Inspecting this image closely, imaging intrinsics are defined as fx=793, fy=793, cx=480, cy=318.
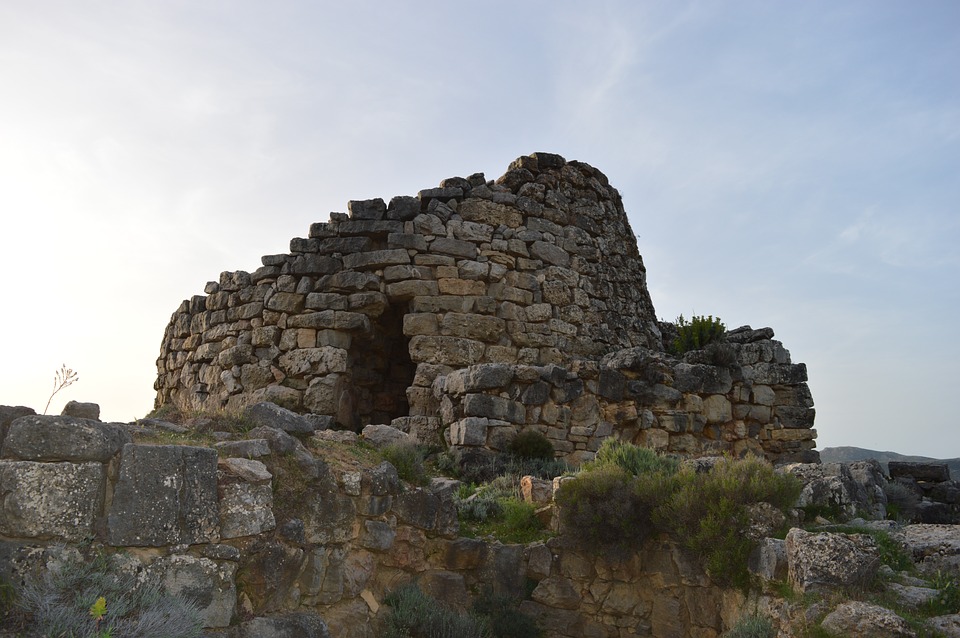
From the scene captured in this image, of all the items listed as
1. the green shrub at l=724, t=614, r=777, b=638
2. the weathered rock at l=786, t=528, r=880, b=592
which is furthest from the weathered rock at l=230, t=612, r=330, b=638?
the weathered rock at l=786, t=528, r=880, b=592

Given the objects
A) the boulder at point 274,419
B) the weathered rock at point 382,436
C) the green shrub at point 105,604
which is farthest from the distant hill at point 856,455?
the green shrub at point 105,604

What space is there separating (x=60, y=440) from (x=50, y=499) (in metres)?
0.32

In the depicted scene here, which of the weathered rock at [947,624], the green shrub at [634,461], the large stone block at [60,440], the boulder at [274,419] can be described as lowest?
the weathered rock at [947,624]

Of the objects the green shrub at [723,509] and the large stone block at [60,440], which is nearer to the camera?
the large stone block at [60,440]

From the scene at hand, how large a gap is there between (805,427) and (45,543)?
10.4m

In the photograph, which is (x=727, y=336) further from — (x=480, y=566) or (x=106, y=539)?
(x=106, y=539)

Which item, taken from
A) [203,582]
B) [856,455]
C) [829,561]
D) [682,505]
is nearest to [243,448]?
[203,582]

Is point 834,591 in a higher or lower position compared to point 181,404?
lower

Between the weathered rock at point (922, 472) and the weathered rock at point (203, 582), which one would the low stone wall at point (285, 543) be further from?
the weathered rock at point (922, 472)

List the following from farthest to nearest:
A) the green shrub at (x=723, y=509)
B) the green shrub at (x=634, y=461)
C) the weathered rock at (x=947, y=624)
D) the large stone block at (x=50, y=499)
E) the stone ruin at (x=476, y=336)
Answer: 1. the stone ruin at (x=476, y=336)
2. the green shrub at (x=634, y=461)
3. the green shrub at (x=723, y=509)
4. the weathered rock at (x=947, y=624)
5. the large stone block at (x=50, y=499)

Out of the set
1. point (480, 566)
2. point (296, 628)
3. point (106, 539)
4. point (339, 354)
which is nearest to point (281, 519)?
point (296, 628)

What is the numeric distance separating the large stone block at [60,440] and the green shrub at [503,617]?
333cm

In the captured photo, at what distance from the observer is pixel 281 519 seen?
212 inches

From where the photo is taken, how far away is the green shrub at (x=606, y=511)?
654 centimetres
